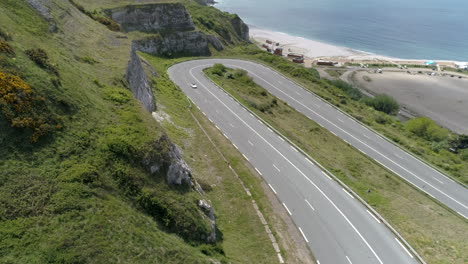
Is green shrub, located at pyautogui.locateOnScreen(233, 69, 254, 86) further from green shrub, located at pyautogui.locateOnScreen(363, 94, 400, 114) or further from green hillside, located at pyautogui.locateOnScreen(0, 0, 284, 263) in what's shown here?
green hillside, located at pyautogui.locateOnScreen(0, 0, 284, 263)

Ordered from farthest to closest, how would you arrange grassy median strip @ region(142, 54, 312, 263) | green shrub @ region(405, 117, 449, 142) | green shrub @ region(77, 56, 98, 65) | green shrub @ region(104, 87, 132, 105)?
1. green shrub @ region(405, 117, 449, 142)
2. green shrub @ region(77, 56, 98, 65)
3. green shrub @ region(104, 87, 132, 105)
4. grassy median strip @ region(142, 54, 312, 263)

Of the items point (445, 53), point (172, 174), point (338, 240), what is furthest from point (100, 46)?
point (445, 53)

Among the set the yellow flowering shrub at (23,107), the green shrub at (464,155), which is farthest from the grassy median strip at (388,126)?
the yellow flowering shrub at (23,107)

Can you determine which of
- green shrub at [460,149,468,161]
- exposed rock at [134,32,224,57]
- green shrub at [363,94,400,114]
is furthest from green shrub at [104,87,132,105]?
green shrub at [363,94,400,114]

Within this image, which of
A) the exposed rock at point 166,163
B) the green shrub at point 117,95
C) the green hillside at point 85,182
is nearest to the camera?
the green hillside at point 85,182

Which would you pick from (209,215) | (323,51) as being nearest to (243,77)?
(209,215)

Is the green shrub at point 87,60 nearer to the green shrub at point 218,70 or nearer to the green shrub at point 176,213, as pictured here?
the green shrub at point 176,213

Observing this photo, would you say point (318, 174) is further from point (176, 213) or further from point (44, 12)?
point (44, 12)
